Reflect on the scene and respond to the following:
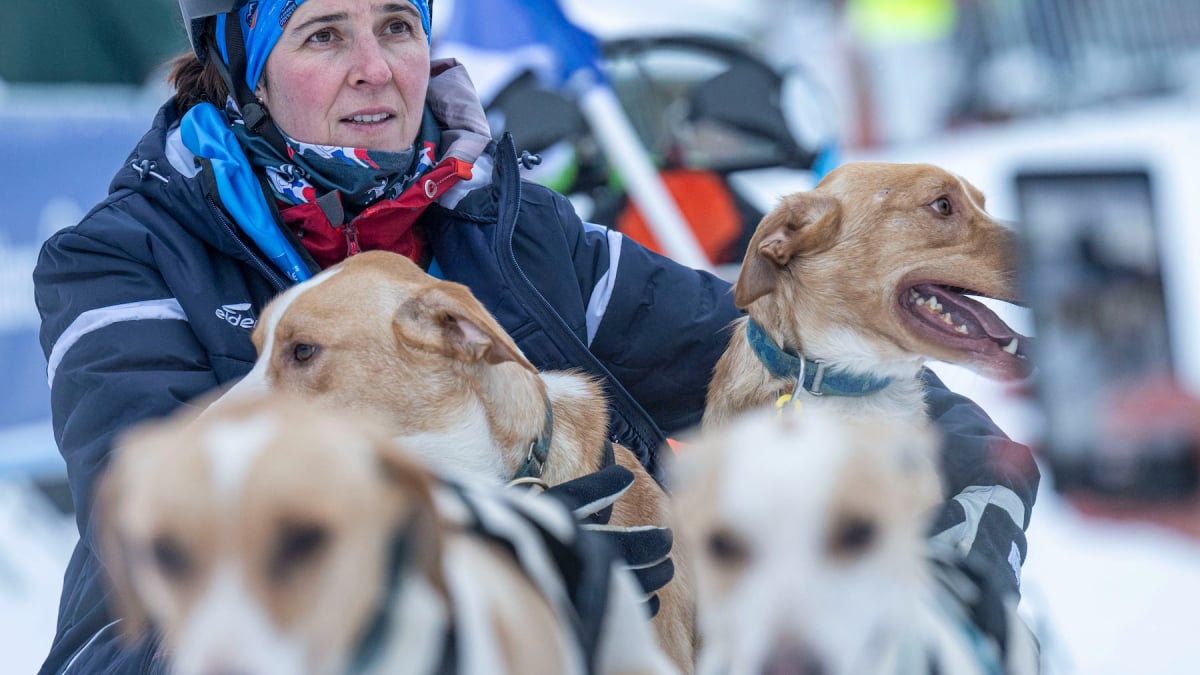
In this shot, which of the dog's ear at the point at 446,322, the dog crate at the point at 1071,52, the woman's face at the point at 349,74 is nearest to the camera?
the dog's ear at the point at 446,322

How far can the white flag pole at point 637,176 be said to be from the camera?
14.2ft

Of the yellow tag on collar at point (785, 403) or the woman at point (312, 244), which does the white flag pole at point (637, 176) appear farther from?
the yellow tag on collar at point (785, 403)

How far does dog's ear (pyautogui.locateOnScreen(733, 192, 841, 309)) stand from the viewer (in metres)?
2.13

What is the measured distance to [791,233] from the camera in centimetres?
222

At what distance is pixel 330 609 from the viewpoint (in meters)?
0.71

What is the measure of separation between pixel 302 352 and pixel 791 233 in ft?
3.13

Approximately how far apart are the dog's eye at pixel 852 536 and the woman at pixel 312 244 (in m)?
0.84

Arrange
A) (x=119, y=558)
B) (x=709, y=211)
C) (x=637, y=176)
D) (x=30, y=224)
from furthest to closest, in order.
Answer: (x=30, y=224) < (x=709, y=211) < (x=637, y=176) < (x=119, y=558)

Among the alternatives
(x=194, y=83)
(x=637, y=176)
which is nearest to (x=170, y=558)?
(x=194, y=83)

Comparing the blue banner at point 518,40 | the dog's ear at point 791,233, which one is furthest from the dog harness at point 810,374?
the blue banner at point 518,40

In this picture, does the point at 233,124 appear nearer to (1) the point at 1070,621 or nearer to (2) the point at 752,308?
(2) the point at 752,308

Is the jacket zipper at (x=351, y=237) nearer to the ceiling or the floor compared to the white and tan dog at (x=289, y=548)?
nearer to the floor

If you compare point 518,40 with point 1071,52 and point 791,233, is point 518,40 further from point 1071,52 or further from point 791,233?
point 1071,52

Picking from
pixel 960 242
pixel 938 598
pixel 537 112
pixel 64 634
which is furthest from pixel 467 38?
pixel 938 598
